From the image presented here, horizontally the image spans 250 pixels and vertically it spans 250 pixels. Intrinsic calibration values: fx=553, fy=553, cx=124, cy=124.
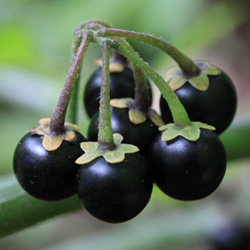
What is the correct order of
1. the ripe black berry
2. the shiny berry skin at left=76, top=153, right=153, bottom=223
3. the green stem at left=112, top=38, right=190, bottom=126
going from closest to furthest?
the shiny berry skin at left=76, top=153, right=153, bottom=223 < the green stem at left=112, top=38, right=190, bottom=126 < the ripe black berry

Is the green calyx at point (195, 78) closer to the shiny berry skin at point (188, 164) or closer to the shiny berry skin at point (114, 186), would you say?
the shiny berry skin at point (188, 164)

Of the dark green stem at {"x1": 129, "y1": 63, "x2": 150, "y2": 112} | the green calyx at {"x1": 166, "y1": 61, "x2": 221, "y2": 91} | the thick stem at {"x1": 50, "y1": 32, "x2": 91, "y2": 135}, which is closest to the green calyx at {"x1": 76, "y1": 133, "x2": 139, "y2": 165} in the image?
the thick stem at {"x1": 50, "y1": 32, "x2": 91, "y2": 135}

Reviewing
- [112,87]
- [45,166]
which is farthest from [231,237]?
[45,166]

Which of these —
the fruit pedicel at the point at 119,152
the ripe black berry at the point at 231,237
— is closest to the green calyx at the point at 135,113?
the fruit pedicel at the point at 119,152

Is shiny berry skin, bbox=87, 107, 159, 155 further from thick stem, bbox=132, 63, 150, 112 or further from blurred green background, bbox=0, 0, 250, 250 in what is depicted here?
blurred green background, bbox=0, 0, 250, 250

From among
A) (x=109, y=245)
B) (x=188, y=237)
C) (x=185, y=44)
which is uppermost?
(x=185, y=44)

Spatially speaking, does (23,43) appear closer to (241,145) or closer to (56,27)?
(56,27)

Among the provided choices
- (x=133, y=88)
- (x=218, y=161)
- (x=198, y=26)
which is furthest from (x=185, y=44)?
(x=218, y=161)
